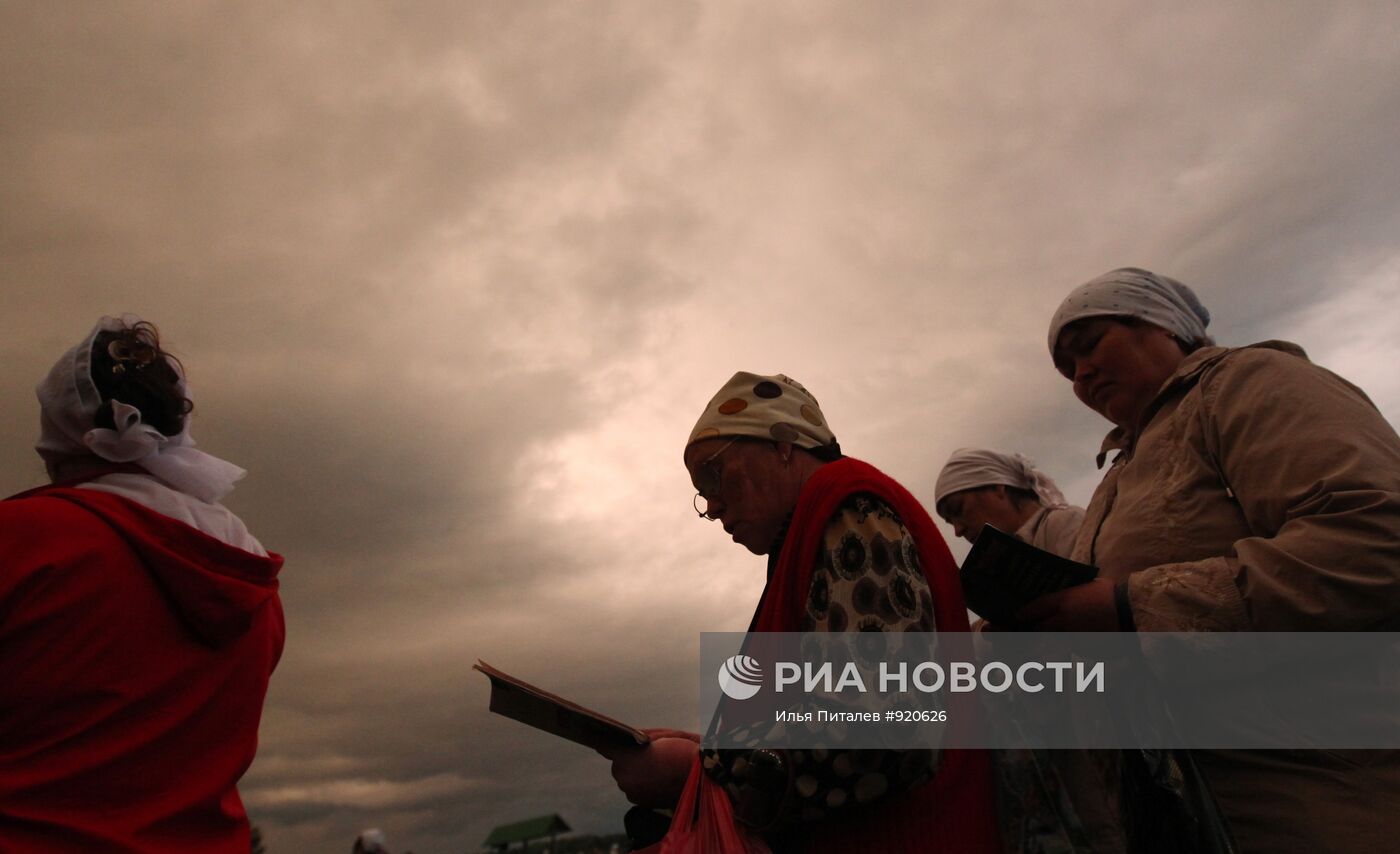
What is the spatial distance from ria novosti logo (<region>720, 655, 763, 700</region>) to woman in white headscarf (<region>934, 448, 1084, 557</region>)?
275 centimetres

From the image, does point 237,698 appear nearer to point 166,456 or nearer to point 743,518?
point 166,456

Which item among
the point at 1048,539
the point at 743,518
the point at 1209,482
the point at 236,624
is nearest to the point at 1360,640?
the point at 1209,482

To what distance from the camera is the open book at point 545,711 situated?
1933 millimetres

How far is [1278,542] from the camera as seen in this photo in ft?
5.89

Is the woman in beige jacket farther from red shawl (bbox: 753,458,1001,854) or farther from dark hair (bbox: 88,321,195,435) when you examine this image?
dark hair (bbox: 88,321,195,435)

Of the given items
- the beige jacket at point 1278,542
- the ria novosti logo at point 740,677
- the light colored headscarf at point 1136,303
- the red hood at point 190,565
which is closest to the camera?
the beige jacket at point 1278,542

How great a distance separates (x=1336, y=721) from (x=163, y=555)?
270 centimetres

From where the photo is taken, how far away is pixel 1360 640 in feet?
5.79

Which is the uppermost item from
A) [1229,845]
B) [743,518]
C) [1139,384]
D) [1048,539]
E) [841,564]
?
[1048,539]

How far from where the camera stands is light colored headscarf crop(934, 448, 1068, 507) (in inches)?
Answer: 182

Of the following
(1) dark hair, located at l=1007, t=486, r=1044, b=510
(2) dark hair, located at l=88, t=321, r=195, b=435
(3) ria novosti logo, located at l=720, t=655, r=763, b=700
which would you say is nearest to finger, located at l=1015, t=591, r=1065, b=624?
(3) ria novosti logo, located at l=720, t=655, r=763, b=700

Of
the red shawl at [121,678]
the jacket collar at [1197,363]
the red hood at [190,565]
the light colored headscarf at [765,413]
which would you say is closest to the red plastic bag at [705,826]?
the light colored headscarf at [765,413]

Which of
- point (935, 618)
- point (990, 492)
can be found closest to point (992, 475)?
point (990, 492)

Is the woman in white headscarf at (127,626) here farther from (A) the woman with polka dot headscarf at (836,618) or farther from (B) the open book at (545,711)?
(A) the woman with polka dot headscarf at (836,618)
